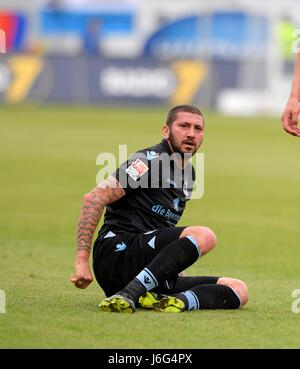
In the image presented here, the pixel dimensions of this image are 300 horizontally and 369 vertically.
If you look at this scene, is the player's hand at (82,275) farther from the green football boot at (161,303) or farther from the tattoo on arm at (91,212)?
the green football boot at (161,303)

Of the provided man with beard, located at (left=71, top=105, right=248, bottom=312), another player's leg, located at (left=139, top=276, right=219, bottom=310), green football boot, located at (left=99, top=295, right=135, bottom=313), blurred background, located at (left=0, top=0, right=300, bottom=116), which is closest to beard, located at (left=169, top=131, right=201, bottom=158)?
man with beard, located at (left=71, top=105, right=248, bottom=312)

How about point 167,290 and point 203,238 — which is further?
point 167,290

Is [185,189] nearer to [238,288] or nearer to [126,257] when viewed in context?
[126,257]

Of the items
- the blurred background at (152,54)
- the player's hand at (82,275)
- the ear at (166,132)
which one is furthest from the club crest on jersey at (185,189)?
the blurred background at (152,54)

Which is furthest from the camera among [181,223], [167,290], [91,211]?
[181,223]

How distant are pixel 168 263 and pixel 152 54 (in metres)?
41.9

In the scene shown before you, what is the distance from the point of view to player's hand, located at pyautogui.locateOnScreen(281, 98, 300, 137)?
8.07m

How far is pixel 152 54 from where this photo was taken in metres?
49.5

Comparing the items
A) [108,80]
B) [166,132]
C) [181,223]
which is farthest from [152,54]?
[166,132]

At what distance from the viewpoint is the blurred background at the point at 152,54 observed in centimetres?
4056

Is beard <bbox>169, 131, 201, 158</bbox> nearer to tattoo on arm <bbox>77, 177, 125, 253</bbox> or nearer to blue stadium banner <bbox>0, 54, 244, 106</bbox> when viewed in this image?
tattoo on arm <bbox>77, 177, 125, 253</bbox>

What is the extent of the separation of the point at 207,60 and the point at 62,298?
112 ft

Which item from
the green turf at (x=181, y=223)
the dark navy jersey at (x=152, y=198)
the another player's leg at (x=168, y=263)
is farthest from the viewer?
the dark navy jersey at (x=152, y=198)
